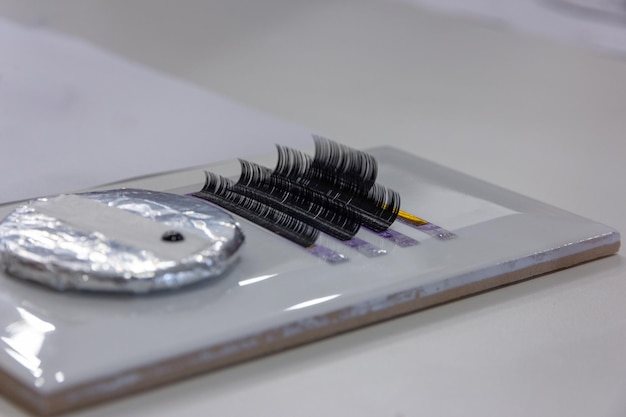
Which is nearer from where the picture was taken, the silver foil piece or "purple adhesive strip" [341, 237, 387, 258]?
the silver foil piece

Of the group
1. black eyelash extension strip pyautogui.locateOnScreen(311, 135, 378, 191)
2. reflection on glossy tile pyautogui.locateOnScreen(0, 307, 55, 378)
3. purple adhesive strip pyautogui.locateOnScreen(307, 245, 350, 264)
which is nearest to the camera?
reflection on glossy tile pyautogui.locateOnScreen(0, 307, 55, 378)

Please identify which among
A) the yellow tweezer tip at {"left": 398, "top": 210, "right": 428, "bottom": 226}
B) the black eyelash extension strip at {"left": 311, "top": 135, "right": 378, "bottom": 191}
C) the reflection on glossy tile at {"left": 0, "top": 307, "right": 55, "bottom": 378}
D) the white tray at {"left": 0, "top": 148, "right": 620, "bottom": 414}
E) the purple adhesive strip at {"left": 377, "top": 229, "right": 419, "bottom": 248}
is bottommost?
the reflection on glossy tile at {"left": 0, "top": 307, "right": 55, "bottom": 378}

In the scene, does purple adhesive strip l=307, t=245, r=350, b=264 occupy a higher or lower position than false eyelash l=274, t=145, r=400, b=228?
lower

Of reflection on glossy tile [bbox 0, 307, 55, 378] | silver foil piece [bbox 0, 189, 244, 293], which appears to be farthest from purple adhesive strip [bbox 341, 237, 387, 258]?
reflection on glossy tile [bbox 0, 307, 55, 378]

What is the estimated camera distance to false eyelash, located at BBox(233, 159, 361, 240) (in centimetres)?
87

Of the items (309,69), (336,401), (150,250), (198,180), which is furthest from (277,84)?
(336,401)

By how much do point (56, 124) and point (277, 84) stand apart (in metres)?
0.46

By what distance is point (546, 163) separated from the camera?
4.25ft

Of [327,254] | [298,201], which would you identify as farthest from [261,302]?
[298,201]

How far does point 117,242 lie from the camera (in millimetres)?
741

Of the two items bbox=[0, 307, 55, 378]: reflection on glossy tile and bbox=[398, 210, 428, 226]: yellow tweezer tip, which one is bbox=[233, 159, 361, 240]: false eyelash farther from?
bbox=[0, 307, 55, 378]: reflection on glossy tile

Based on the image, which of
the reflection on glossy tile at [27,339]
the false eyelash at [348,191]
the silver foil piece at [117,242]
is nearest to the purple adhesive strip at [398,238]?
the false eyelash at [348,191]

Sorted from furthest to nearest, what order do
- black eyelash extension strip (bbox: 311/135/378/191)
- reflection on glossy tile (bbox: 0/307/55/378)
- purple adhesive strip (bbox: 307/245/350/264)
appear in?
black eyelash extension strip (bbox: 311/135/378/191) → purple adhesive strip (bbox: 307/245/350/264) → reflection on glossy tile (bbox: 0/307/55/378)

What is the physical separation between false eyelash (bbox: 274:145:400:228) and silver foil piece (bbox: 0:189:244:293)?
160 millimetres
